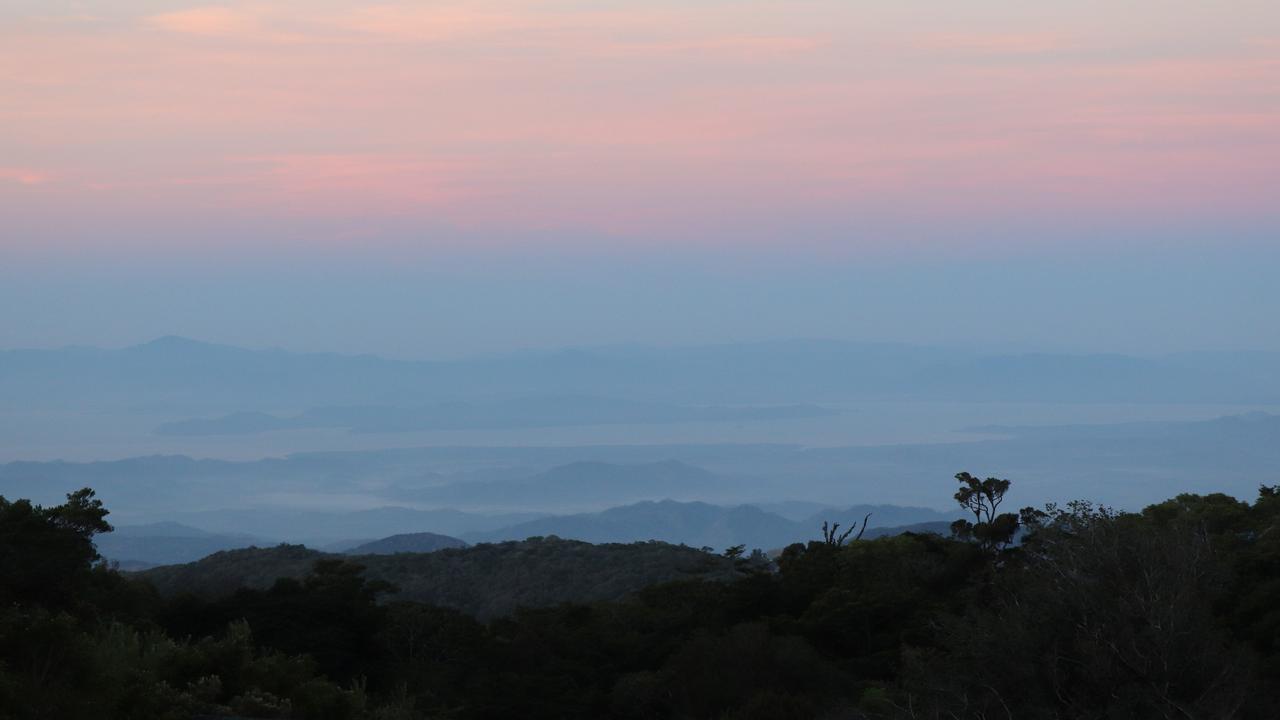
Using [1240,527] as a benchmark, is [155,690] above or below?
below

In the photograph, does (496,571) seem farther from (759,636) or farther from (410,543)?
(410,543)

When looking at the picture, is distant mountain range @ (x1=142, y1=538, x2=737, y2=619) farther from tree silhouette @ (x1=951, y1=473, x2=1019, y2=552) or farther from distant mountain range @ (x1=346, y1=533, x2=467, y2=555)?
distant mountain range @ (x1=346, y1=533, x2=467, y2=555)

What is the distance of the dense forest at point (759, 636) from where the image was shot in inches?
492

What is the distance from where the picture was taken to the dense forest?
1251 centimetres

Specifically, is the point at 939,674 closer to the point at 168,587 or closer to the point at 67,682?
the point at 67,682

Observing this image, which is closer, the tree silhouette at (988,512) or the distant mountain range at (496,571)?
the tree silhouette at (988,512)

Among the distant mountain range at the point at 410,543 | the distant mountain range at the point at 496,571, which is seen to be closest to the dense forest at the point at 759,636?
the distant mountain range at the point at 496,571

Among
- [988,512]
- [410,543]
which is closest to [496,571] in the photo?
[988,512]

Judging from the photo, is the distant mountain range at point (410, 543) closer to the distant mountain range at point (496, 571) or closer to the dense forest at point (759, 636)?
the distant mountain range at point (496, 571)

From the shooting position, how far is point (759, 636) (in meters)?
23.7

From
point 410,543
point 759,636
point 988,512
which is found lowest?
point 759,636

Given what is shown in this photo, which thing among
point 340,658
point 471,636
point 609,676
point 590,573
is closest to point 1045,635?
point 609,676

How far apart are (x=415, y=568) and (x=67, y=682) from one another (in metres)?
33.9

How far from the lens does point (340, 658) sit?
94.8 feet
